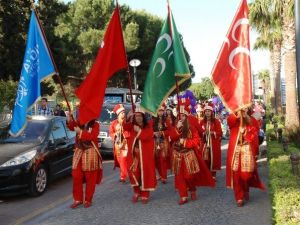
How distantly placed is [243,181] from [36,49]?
3.71 m

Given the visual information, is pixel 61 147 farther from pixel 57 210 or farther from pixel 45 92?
pixel 45 92

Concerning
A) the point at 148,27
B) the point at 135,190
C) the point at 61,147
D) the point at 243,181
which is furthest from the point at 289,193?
the point at 148,27

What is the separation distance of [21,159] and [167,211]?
275cm

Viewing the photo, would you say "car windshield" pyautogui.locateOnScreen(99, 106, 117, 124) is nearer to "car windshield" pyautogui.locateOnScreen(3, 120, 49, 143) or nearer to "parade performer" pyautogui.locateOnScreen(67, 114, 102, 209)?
"car windshield" pyautogui.locateOnScreen(3, 120, 49, 143)

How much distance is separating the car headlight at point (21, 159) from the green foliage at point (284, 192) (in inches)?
160

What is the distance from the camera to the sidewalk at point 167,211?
668 centimetres

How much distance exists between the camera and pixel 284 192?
664cm

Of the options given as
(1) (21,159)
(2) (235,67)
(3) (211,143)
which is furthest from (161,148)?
(2) (235,67)

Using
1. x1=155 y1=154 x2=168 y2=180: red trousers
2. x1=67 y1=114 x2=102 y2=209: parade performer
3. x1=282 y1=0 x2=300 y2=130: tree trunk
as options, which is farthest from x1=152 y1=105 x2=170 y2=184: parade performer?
x1=282 y1=0 x2=300 y2=130: tree trunk

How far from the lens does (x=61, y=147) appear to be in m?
9.62

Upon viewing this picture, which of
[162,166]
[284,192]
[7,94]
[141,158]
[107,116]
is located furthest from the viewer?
[7,94]

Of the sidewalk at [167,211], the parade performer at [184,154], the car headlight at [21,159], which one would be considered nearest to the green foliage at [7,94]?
the car headlight at [21,159]

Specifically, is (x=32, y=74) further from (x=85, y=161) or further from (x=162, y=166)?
(x=162, y=166)

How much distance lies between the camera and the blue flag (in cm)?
717
